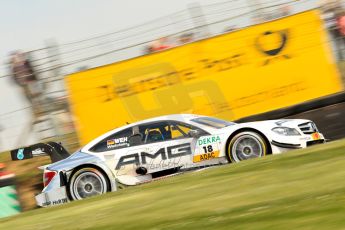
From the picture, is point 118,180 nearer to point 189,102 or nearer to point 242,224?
point 189,102

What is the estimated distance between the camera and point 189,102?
45.6 feet

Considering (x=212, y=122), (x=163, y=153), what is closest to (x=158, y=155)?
(x=163, y=153)

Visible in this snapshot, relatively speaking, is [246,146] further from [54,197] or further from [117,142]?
[54,197]

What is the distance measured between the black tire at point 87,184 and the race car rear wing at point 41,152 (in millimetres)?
1143

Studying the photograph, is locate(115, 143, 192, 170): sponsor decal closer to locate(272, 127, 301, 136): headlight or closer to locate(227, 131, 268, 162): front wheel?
locate(227, 131, 268, 162): front wheel

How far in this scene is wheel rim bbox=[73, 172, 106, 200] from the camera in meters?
10.2

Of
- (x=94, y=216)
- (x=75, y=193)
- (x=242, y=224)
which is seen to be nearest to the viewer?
(x=242, y=224)

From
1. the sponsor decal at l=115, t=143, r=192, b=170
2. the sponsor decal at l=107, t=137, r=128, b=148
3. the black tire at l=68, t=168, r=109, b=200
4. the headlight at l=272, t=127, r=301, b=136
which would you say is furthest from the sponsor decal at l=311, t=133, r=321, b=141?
the black tire at l=68, t=168, r=109, b=200

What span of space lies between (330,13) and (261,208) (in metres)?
9.94

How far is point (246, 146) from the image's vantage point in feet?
32.9

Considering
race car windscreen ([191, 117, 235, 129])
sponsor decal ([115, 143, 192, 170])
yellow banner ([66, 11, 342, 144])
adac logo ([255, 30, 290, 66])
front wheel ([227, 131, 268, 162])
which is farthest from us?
adac logo ([255, 30, 290, 66])

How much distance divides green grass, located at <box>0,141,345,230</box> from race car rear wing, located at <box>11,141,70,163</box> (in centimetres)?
323

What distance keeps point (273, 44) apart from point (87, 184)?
608 centimetres

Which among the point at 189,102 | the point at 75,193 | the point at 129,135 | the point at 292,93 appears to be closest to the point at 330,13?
the point at 292,93
